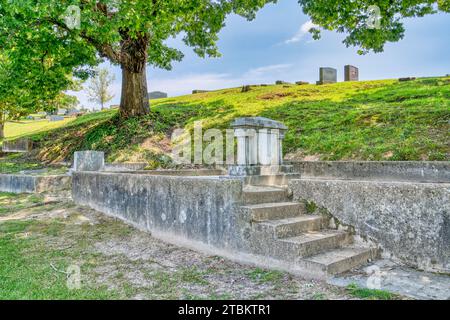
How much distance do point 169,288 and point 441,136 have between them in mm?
7585

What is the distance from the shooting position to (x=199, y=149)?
504 inches

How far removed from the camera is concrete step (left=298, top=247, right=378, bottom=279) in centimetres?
382

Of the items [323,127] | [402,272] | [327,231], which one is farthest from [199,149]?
[402,272]

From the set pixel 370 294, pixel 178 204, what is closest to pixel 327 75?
pixel 178 204

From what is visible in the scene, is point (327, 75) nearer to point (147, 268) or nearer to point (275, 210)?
point (275, 210)

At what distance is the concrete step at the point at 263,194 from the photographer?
4957 mm

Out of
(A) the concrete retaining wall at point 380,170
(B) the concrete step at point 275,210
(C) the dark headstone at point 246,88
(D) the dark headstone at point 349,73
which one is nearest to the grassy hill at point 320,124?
(C) the dark headstone at point 246,88

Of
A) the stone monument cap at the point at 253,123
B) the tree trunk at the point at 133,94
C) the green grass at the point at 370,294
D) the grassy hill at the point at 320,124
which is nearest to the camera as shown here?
the green grass at the point at 370,294

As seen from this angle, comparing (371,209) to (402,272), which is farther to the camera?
(371,209)

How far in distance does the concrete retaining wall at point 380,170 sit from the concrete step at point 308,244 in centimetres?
284

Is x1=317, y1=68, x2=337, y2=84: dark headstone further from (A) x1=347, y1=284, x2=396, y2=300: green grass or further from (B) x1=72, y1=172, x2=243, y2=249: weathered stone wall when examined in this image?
(A) x1=347, y1=284, x2=396, y2=300: green grass

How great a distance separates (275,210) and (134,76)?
38.6ft

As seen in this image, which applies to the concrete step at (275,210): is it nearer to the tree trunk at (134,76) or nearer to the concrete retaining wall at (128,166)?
the concrete retaining wall at (128,166)
